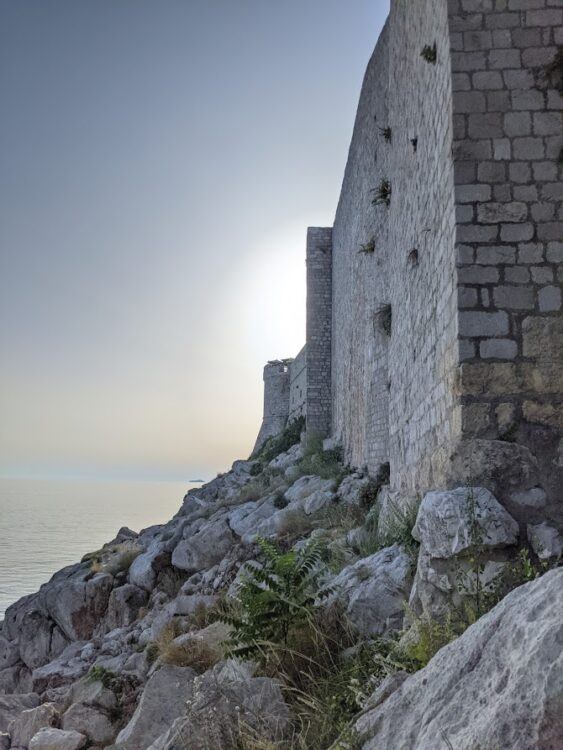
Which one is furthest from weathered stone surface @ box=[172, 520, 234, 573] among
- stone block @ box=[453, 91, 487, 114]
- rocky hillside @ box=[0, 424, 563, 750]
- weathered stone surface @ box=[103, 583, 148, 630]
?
stone block @ box=[453, 91, 487, 114]

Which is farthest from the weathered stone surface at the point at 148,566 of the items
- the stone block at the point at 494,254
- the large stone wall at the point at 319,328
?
the stone block at the point at 494,254

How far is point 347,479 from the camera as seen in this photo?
479 inches

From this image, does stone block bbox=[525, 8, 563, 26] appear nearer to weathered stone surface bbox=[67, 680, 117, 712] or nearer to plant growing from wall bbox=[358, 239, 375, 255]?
plant growing from wall bbox=[358, 239, 375, 255]

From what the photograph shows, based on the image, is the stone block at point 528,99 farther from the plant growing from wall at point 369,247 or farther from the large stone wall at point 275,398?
the large stone wall at point 275,398

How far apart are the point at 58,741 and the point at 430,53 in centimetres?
751

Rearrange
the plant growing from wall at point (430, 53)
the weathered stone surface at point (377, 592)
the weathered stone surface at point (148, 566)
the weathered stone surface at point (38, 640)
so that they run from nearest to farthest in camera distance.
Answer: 1. the weathered stone surface at point (377, 592)
2. the plant growing from wall at point (430, 53)
3. the weathered stone surface at point (148, 566)
4. the weathered stone surface at point (38, 640)

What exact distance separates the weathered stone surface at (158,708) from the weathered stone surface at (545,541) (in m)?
2.86

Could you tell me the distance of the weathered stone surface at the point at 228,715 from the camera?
128 inches

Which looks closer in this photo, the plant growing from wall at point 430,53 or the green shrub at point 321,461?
the plant growing from wall at point 430,53

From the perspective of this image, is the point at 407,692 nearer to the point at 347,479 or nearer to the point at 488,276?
the point at 488,276

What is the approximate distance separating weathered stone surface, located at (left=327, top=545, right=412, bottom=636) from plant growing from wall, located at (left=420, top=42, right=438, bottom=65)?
188 inches

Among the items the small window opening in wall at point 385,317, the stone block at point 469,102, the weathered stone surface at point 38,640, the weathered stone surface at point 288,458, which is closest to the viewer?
the stone block at point 469,102

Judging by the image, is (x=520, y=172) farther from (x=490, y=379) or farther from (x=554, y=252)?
(x=490, y=379)

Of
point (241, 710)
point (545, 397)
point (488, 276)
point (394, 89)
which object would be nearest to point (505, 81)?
point (488, 276)
